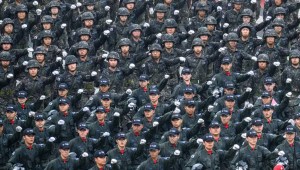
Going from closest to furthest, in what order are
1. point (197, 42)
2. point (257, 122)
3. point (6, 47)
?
1. point (257, 122)
2. point (197, 42)
3. point (6, 47)

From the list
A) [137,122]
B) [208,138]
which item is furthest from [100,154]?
[208,138]

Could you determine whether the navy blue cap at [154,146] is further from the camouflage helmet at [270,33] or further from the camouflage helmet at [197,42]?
the camouflage helmet at [270,33]

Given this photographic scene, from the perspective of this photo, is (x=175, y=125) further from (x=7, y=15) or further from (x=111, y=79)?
(x=7, y=15)

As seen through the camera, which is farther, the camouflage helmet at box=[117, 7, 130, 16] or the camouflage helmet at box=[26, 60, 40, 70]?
the camouflage helmet at box=[117, 7, 130, 16]

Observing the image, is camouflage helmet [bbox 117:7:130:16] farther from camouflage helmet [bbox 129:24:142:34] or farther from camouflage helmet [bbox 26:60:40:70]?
camouflage helmet [bbox 26:60:40:70]

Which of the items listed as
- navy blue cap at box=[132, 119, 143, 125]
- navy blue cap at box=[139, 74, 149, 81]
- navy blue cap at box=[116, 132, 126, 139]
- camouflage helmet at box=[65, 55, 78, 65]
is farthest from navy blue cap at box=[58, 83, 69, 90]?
navy blue cap at box=[116, 132, 126, 139]

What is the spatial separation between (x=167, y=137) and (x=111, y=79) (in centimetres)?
423

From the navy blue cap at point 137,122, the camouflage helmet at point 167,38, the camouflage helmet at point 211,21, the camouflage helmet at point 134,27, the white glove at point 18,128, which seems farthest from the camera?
the camouflage helmet at point 211,21

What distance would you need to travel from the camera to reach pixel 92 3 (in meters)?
45.8

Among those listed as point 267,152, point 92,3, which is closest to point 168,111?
point 267,152

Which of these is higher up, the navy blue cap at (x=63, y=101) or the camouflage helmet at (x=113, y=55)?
the camouflage helmet at (x=113, y=55)

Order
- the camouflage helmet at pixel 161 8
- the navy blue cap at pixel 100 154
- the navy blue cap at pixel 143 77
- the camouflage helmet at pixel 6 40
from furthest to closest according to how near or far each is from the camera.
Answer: the camouflage helmet at pixel 161 8 < the camouflage helmet at pixel 6 40 < the navy blue cap at pixel 143 77 < the navy blue cap at pixel 100 154

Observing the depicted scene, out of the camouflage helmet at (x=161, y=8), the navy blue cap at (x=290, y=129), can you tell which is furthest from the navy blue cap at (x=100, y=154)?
the camouflage helmet at (x=161, y=8)

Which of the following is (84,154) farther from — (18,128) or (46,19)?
(46,19)
